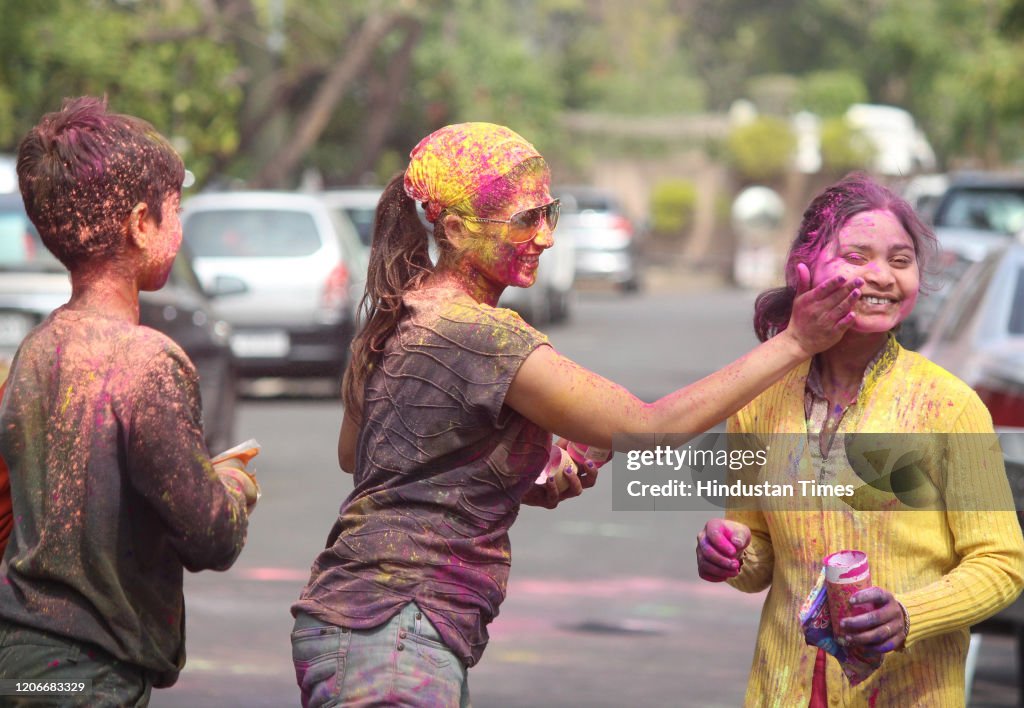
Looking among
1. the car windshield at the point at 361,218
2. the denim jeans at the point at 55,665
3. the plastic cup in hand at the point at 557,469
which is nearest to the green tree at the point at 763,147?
the car windshield at the point at 361,218

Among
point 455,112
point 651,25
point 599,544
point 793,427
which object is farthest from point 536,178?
point 651,25

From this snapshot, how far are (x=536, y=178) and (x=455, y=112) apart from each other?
3492 centimetres

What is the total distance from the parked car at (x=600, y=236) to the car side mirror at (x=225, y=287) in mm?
19004

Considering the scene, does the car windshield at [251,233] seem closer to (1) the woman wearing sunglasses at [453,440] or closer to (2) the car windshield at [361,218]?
(2) the car windshield at [361,218]

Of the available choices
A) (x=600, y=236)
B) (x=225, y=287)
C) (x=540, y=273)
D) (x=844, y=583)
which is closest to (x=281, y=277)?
(x=225, y=287)

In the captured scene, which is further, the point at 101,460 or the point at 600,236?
the point at 600,236

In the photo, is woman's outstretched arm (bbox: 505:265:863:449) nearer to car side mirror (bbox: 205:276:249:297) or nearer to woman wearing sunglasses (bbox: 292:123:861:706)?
woman wearing sunglasses (bbox: 292:123:861:706)

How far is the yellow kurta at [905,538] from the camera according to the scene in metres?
3.06

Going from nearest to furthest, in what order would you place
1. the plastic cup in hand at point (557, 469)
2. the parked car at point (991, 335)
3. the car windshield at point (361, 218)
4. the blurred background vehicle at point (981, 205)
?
1. the plastic cup in hand at point (557, 469)
2. the parked car at point (991, 335)
3. the blurred background vehicle at point (981, 205)
4. the car windshield at point (361, 218)

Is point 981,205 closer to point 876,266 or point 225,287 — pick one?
point 225,287

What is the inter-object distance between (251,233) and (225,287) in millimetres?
3326

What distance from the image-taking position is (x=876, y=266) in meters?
3.20

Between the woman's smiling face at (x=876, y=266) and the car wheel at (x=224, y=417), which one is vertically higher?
the woman's smiling face at (x=876, y=266)

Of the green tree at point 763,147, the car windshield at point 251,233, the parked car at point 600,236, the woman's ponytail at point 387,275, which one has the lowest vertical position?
the woman's ponytail at point 387,275
